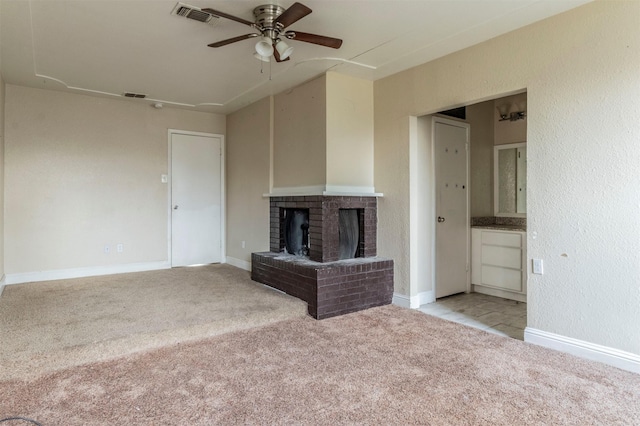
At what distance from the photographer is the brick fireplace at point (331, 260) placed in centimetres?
350

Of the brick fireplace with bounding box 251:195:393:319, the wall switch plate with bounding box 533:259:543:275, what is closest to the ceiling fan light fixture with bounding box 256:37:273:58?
the brick fireplace with bounding box 251:195:393:319

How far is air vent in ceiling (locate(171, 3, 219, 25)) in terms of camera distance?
102 inches

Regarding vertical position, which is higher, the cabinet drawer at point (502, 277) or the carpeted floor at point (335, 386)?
the cabinet drawer at point (502, 277)

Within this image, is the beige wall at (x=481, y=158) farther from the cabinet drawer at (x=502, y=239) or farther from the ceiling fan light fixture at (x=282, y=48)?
the ceiling fan light fixture at (x=282, y=48)

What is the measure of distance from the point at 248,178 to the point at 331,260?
2.16 m

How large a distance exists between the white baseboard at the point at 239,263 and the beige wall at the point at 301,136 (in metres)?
1.33

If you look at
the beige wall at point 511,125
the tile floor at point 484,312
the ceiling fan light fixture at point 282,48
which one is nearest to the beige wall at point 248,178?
the ceiling fan light fixture at point 282,48

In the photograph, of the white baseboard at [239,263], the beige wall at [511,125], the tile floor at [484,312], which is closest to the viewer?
the tile floor at [484,312]

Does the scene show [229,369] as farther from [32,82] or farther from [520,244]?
[32,82]

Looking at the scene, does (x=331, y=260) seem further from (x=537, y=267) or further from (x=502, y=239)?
A: (x=502, y=239)

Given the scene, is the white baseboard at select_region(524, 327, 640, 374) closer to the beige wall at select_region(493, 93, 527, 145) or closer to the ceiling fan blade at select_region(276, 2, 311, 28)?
the beige wall at select_region(493, 93, 527, 145)

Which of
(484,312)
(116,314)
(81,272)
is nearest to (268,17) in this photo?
(116,314)

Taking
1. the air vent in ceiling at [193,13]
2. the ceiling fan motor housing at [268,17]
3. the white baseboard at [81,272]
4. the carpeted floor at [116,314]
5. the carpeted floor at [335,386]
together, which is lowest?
the carpeted floor at [335,386]

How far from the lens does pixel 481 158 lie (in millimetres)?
4762
